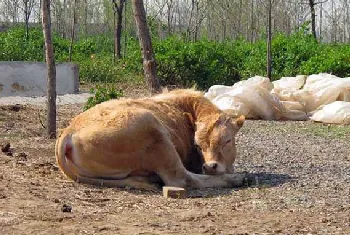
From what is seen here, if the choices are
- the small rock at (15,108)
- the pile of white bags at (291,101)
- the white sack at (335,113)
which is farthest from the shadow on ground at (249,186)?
the small rock at (15,108)

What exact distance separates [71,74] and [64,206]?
13.2 m

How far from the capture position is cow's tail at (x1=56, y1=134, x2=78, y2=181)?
6215 mm

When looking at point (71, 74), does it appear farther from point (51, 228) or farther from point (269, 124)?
point (51, 228)

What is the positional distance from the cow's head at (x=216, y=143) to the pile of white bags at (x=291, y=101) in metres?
5.82

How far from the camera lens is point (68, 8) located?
4753 centimetres

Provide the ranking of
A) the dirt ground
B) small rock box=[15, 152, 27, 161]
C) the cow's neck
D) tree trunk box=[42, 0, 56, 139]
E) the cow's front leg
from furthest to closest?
tree trunk box=[42, 0, 56, 139]
small rock box=[15, 152, 27, 161]
the cow's neck
the cow's front leg
the dirt ground

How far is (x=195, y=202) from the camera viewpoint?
557cm

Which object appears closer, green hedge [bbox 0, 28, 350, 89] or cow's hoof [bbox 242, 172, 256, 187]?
cow's hoof [bbox 242, 172, 256, 187]

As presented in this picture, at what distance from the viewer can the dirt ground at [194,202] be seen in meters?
4.57

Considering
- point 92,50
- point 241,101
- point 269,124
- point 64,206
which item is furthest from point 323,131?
point 92,50

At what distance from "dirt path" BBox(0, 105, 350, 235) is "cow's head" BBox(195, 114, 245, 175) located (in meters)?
0.31

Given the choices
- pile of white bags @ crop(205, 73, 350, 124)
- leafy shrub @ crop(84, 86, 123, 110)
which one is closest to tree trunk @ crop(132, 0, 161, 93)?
leafy shrub @ crop(84, 86, 123, 110)

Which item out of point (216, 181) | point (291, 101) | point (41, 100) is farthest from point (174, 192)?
point (41, 100)

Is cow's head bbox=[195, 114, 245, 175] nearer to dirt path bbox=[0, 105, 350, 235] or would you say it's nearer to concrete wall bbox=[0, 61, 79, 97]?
dirt path bbox=[0, 105, 350, 235]
